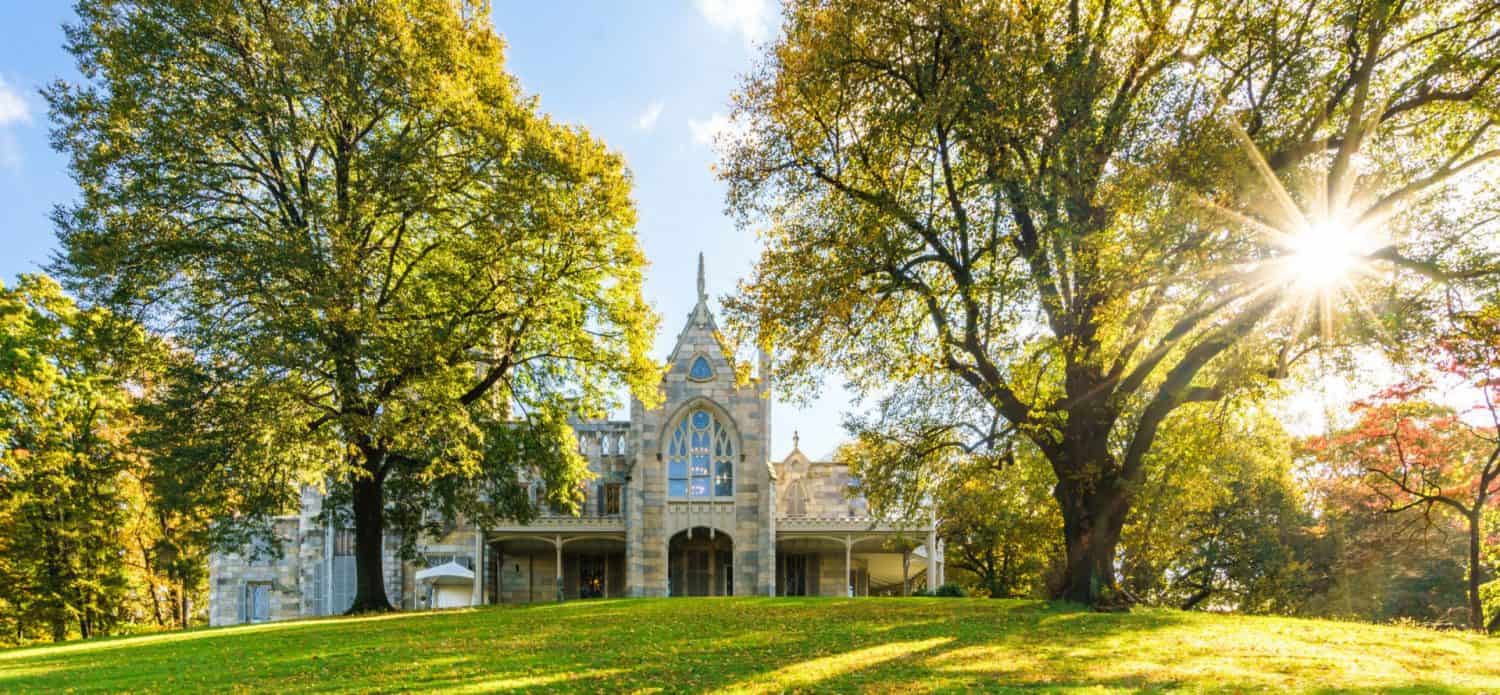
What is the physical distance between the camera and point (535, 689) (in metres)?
8.93

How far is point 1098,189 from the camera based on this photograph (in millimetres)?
13195

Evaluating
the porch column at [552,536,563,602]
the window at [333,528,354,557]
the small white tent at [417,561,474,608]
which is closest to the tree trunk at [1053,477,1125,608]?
the porch column at [552,536,563,602]

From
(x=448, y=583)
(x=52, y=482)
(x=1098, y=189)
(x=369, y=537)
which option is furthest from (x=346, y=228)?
(x=448, y=583)

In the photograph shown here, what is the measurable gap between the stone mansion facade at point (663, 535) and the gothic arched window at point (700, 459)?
40 millimetres

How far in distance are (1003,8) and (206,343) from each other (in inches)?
598

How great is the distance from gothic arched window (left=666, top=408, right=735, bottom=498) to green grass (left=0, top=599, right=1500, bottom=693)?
47.5 feet

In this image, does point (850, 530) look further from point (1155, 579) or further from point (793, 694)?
point (793, 694)

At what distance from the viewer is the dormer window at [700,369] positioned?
3133 cm

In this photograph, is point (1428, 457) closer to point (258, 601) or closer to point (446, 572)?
point (446, 572)

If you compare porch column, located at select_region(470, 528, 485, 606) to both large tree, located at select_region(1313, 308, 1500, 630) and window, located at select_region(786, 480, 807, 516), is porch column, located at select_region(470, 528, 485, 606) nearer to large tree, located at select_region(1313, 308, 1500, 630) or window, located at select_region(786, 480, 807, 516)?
window, located at select_region(786, 480, 807, 516)

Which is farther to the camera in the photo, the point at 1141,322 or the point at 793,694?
the point at 1141,322

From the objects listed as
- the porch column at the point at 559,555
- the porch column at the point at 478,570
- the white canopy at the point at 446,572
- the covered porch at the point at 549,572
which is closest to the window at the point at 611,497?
the covered porch at the point at 549,572

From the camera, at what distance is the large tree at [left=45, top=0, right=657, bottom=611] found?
16.4m

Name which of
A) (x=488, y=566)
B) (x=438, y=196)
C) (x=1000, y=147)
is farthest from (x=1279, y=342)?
(x=488, y=566)
